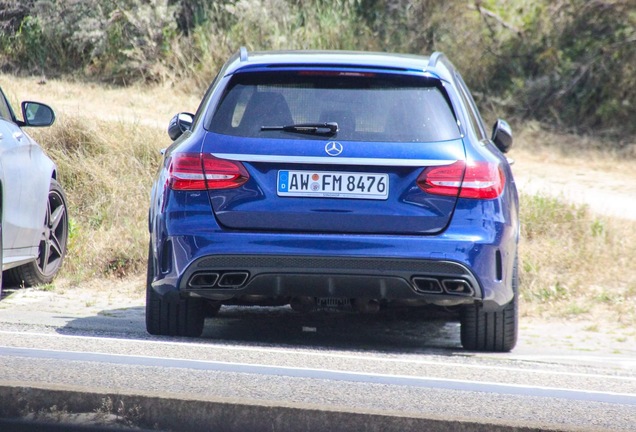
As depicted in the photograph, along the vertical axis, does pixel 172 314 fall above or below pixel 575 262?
above

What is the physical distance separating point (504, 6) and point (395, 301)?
12363 millimetres

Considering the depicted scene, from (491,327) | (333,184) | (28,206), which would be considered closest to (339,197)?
(333,184)

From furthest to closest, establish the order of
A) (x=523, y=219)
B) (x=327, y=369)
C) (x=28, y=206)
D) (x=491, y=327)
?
(x=523, y=219) → (x=28, y=206) → (x=491, y=327) → (x=327, y=369)

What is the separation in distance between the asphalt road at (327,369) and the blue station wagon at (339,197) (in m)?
0.33

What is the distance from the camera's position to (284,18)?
19.5 meters

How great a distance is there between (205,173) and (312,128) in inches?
23.3

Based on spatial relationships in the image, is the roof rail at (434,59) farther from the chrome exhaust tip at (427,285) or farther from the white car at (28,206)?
the white car at (28,206)

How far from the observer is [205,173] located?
21.0 ft

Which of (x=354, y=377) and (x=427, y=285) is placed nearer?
(x=354, y=377)

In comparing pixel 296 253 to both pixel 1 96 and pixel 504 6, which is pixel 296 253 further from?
pixel 504 6

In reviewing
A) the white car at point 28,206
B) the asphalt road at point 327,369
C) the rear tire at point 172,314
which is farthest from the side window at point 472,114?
the white car at point 28,206

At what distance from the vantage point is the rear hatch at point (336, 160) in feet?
20.6

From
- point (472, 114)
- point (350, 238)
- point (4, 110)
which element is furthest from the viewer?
point (4, 110)

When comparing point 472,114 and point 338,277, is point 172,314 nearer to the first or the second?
point 338,277
